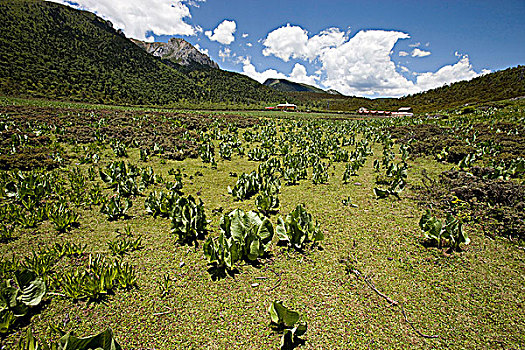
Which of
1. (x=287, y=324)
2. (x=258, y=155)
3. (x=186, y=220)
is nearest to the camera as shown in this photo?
(x=287, y=324)

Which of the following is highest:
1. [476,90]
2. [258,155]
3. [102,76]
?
[102,76]

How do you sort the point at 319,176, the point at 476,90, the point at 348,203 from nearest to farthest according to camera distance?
the point at 348,203 < the point at 319,176 < the point at 476,90

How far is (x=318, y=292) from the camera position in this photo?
11.8 feet

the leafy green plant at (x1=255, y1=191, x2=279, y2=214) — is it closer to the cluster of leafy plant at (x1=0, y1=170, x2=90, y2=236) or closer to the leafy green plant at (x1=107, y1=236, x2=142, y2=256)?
the leafy green plant at (x1=107, y1=236, x2=142, y2=256)

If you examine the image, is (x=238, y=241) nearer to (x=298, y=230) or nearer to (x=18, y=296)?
(x=298, y=230)

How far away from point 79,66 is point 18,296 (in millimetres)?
135290

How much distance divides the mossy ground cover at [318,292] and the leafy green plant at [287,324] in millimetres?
122

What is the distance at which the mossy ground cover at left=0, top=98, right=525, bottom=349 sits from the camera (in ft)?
9.41

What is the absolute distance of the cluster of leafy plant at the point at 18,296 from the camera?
2.72m

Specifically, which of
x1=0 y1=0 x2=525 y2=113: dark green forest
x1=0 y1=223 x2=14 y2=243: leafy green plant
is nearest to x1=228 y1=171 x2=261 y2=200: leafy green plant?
x1=0 y1=223 x2=14 y2=243: leafy green plant

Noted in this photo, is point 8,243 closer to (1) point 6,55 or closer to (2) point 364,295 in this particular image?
(2) point 364,295

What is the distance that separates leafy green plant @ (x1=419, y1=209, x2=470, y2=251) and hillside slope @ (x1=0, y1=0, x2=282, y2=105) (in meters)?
83.8

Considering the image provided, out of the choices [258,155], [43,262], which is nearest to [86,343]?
[43,262]

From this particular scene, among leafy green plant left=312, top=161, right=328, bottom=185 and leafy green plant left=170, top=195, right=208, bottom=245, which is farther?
leafy green plant left=312, top=161, right=328, bottom=185
